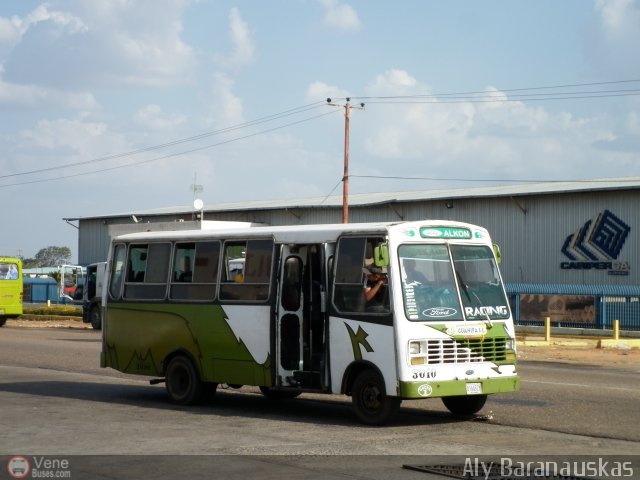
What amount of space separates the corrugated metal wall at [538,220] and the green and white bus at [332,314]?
107 feet

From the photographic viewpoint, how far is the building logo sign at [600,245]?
149 feet

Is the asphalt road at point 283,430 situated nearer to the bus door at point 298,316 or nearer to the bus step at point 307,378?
the bus step at point 307,378

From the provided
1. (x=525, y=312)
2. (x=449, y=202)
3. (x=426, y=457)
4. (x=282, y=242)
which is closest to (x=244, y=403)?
(x=282, y=242)

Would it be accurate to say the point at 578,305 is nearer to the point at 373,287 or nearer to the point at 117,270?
the point at 117,270

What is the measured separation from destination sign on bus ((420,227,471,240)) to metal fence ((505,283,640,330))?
→ 26.8 m

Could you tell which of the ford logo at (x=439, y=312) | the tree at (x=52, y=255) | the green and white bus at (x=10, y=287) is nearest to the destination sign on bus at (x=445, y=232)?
the ford logo at (x=439, y=312)

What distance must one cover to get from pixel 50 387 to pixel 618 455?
10.5m

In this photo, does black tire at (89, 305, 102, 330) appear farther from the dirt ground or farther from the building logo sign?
the building logo sign

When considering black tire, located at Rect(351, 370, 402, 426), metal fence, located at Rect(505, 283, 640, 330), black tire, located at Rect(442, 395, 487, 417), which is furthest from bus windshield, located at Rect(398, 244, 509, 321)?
metal fence, located at Rect(505, 283, 640, 330)

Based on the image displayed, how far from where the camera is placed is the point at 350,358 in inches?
516

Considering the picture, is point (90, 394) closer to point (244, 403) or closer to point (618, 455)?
point (244, 403)

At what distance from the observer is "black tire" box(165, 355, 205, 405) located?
49.8 feet

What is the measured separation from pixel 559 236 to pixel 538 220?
55.7 inches

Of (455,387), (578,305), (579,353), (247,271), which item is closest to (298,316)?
(247,271)
